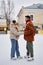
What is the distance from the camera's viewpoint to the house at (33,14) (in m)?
2.65

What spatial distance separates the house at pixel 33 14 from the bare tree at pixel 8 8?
116mm

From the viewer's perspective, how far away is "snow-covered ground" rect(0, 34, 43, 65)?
8.70ft

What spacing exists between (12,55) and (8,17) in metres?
0.47

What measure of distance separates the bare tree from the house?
0.12m

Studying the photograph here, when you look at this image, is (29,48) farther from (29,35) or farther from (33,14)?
(33,14)

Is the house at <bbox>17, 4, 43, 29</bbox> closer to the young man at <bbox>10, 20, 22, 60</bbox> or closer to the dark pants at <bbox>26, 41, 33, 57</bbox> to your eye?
the young man at <bbox>10, 20, 22, 60</bbox>

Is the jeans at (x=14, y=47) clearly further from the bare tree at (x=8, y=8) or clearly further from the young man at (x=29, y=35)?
the bare tree at (x=8, y=8)

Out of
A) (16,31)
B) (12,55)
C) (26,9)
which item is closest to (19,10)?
(26,9)

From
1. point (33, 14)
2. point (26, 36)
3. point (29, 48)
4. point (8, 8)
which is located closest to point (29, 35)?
point (26, 36)

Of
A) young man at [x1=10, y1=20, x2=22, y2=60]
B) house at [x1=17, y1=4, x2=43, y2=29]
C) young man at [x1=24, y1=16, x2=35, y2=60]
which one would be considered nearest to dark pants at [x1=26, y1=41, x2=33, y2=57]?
young man at [x1=24, y1=16, x2=35, y2=60]

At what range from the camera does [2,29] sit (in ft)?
8.86

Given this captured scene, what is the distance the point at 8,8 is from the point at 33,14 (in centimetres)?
32

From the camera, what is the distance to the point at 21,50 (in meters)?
2.67

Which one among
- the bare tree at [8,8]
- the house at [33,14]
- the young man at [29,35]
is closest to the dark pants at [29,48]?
the young man at [29,35]
